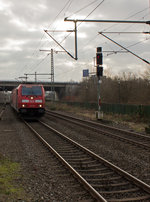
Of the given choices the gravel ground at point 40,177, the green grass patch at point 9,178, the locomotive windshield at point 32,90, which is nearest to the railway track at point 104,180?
the gravel ground at point 40,177

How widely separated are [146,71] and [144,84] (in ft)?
5.89

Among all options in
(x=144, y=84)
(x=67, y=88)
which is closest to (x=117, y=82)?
(x=144, y=84)

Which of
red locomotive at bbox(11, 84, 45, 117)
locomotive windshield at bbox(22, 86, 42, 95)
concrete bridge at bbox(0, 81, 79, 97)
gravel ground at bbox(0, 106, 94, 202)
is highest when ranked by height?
concrete bridge at bbox(0, 81, 79, 97)

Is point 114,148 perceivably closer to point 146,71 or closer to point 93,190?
point 93,190

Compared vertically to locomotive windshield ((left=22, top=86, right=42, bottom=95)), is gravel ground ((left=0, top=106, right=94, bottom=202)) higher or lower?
→ lower

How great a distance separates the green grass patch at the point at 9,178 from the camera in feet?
16.7

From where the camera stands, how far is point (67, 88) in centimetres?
8156

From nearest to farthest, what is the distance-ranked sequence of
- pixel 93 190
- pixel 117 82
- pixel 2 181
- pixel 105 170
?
pixel 93 190, pixel 2 181, pixel 105 170, pixel 117 82

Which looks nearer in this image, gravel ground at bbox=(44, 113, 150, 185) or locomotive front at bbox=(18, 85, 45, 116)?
gravel ground at bbox=(44, 113, 150, 185)

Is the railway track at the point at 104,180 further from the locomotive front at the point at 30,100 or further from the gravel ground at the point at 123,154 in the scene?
the locomotive front at the point at 30,100

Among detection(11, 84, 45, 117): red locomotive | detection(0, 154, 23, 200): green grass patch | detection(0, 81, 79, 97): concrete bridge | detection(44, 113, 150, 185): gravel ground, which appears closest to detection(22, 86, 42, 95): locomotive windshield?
detection(11, 84, 45, 117): red locomotive

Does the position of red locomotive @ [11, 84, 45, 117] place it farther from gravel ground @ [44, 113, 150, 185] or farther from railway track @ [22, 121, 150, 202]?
railway track @ [22, 121, 150, 202]

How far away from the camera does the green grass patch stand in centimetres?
510

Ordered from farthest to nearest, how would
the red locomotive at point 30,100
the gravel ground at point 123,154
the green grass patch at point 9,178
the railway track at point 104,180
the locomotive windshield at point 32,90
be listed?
the locomotive windshield at point 32,90
the red locomotive at point 30,100
the gravel ground at point 123,154
the green grass patch at point 9,178
the railway track at point 104,180
